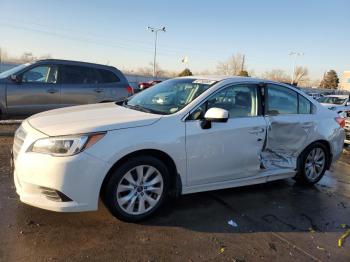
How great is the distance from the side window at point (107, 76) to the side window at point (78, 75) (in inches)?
5.8

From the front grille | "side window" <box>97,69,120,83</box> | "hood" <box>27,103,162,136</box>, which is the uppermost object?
"side window" <box>97,69,120,83</box>

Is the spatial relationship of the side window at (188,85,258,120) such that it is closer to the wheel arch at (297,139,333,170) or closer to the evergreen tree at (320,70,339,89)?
the wheel arch at (297,139,333,170)

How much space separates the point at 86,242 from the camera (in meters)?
3.54

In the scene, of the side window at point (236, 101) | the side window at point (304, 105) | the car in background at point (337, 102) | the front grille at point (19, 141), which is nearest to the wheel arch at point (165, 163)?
the side window at point (236, 101)

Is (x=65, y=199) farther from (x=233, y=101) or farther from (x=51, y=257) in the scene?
(x=233, y=101)

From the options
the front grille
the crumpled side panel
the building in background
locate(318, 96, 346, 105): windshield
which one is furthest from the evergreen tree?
the front grille

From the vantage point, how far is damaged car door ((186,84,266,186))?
4.31 m

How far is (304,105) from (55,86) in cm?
569

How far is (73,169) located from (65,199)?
32 cm

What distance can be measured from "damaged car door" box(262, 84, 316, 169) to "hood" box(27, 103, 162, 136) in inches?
70.1

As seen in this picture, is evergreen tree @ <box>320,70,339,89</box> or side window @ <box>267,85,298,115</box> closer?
side window @ <box>267,85,298,115</box>

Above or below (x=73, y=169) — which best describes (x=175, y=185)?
below

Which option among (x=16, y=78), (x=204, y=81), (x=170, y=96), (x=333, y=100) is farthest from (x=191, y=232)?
(x=333, y=100)

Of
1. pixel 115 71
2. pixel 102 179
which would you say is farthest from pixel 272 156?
pixel 115 71
